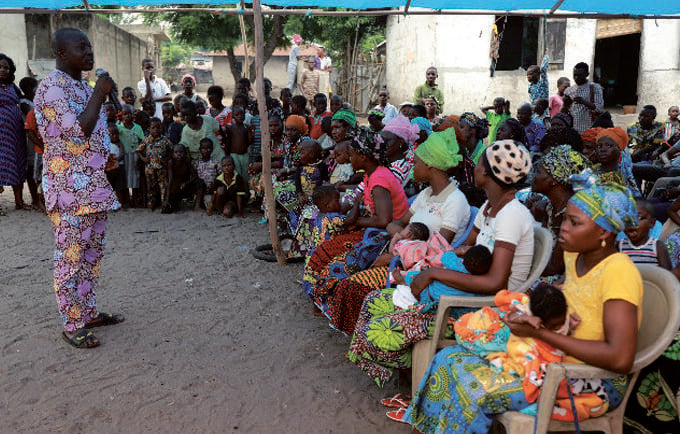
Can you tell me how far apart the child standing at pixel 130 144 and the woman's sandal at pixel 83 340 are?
4.76m

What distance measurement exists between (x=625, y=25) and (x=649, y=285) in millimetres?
13862

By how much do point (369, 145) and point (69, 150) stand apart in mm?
2100

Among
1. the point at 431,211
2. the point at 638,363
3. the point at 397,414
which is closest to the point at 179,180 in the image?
the point at 431,211

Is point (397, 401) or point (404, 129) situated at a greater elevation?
point (404, 129)

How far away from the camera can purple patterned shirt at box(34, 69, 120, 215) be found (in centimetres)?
347

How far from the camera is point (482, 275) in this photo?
9.26 feet

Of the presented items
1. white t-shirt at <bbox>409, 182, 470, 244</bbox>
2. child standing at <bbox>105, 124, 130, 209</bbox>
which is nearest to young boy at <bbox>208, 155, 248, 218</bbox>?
child standing at <bbox>105, 124, 130, 209</bbox>

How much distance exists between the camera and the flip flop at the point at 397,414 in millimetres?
3062

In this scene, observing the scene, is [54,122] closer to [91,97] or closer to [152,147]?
[91,97]

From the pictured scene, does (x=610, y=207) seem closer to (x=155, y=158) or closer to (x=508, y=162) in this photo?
(x=508, y=162)

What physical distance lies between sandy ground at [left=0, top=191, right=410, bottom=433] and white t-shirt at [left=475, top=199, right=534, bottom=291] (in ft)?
3.38

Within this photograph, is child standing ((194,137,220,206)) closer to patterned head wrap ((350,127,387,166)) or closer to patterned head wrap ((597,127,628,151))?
patterned head wrap ((350,127,387,166))

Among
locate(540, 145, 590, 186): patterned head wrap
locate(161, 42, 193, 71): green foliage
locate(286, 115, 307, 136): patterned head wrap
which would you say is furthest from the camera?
locate(161, 42, 193, 71): green foliage

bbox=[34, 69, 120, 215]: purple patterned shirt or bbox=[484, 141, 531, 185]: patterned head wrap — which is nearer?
bbox=[484, 141, 531, 185]: patterned head wrap
